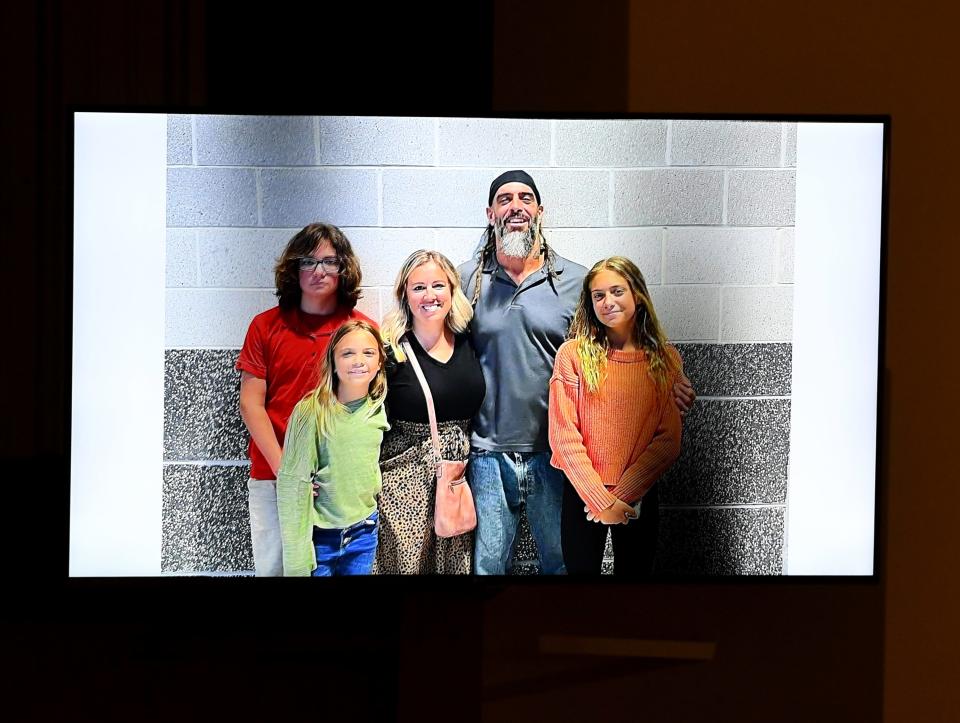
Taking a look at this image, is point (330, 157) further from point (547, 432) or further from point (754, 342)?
point (754, 342)

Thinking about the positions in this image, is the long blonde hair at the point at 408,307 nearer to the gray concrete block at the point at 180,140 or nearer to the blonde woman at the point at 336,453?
the blonde woman at the point at 336,453

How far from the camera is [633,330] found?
6.39 feet

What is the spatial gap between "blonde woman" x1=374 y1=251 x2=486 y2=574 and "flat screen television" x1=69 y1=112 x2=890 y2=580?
6 cm

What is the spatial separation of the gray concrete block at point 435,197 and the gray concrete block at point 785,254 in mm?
615

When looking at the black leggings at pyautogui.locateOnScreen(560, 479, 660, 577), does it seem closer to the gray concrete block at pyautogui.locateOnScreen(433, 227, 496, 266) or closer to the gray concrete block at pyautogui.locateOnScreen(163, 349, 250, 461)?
the gray concrete block at pyautogui.locateOnScreen(433, 227, 496, 266)

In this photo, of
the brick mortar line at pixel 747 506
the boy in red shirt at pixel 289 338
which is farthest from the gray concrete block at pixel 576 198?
the brick mortar line at pixel 747 506

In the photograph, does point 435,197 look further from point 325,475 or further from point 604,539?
point 604,539

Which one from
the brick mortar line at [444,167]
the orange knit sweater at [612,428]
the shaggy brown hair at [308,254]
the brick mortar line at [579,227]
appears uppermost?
the brick mortar line at [444,167]

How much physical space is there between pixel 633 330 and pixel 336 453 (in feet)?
2.19

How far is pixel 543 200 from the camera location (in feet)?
6.31

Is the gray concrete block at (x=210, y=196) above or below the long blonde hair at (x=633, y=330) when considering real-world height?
above

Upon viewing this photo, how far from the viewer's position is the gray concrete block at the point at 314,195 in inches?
74.6
